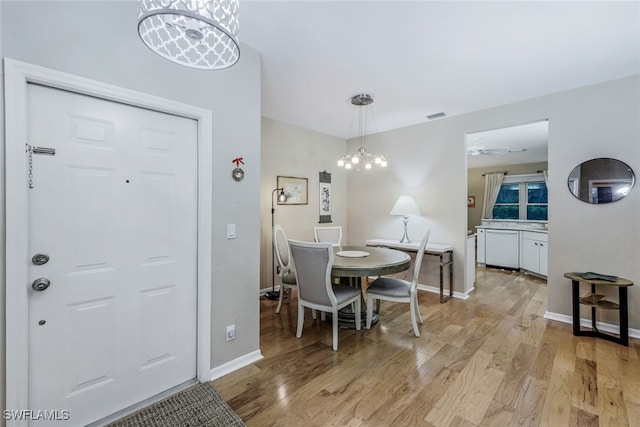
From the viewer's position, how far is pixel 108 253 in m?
1.71

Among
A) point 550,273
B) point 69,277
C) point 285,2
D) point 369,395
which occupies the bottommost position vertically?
point 369,395

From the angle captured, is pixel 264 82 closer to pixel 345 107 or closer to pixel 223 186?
pixel 345 107

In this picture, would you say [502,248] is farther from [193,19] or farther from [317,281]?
[193,19]

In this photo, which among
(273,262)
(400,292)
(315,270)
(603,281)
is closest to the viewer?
(315,270)

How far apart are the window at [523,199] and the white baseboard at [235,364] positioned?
712 cm

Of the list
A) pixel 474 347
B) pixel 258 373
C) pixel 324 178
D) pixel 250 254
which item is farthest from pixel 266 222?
pixel 474 347

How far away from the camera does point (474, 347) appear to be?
8.54ft

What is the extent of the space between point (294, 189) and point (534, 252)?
4582 mm

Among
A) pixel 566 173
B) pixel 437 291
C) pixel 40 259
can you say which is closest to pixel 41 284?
pixel 40 259

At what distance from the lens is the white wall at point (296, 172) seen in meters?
4.13

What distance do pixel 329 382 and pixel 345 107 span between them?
A: 3.16 metres

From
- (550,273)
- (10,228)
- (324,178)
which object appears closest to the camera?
(10,228)

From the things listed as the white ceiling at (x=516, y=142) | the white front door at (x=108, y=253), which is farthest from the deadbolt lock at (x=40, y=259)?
the white ceiling at (x=516, y=142)

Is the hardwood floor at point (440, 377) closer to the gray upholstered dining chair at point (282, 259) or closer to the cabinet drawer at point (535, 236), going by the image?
the gray upholstered dining chair at point (282, 259)
